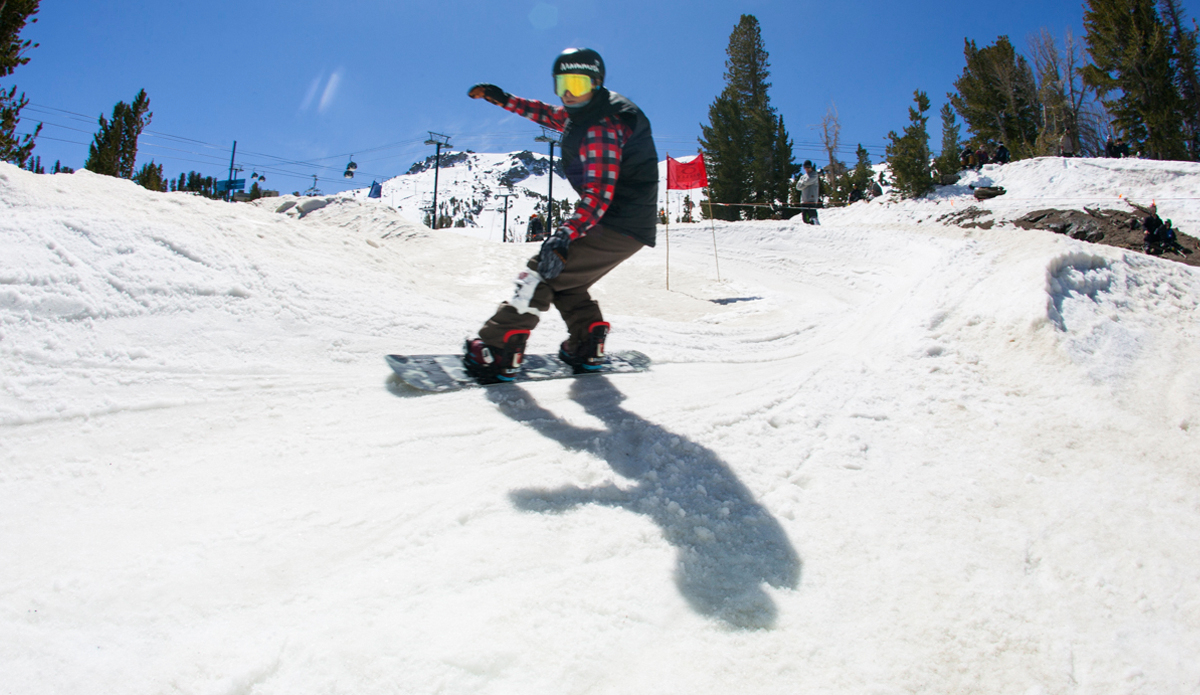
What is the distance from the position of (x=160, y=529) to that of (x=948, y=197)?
1023 inches

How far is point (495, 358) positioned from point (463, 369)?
0.22m

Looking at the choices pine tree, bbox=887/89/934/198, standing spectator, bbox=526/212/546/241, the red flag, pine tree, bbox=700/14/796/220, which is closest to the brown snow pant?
the red flag

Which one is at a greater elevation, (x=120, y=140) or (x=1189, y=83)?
(x=1189, y=83)

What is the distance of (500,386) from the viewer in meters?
2.92

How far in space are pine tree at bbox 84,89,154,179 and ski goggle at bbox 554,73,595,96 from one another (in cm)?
2637

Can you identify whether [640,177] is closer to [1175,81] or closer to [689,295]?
[689,295]

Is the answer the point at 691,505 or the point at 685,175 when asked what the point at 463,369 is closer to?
the point at 691,505

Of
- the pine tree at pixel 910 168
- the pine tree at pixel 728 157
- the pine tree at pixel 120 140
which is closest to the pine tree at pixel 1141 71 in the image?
the pine tree at pixel 910 168

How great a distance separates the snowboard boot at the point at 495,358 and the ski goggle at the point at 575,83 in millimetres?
1299

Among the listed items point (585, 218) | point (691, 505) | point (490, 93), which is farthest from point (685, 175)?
point (691, 505)

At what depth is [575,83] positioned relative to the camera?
2768 mm

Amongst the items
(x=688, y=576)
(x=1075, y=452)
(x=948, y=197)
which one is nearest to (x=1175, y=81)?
(x=948, y=197)

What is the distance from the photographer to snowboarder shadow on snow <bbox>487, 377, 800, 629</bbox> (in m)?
1.49

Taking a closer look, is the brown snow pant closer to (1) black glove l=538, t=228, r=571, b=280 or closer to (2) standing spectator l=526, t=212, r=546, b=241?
(1) black glove l=538, t=228, r=571, b=280
